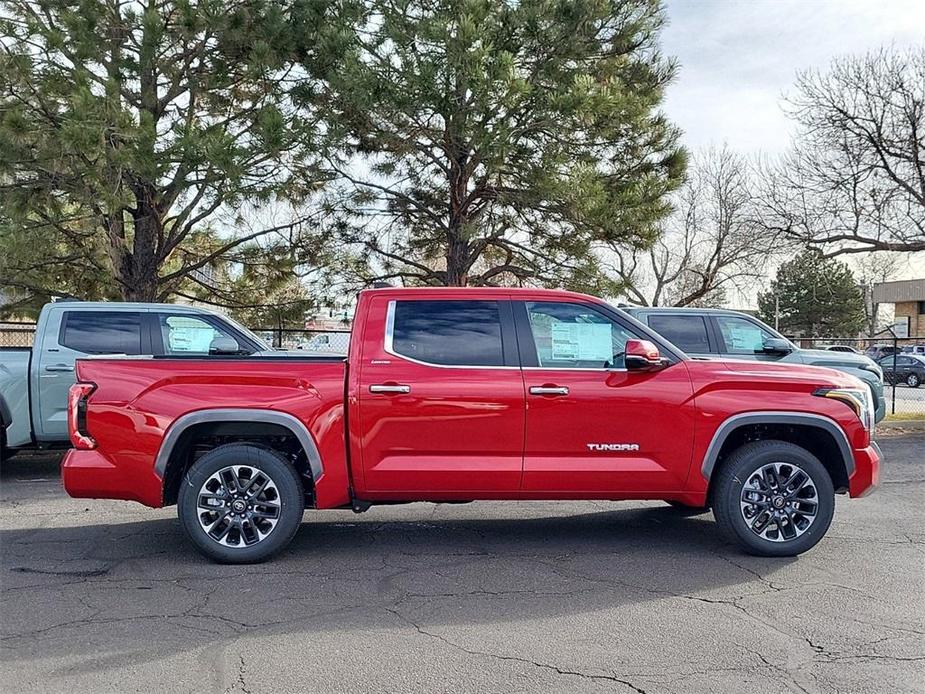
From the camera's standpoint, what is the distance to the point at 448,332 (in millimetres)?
5840

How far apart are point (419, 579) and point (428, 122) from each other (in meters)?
10.3

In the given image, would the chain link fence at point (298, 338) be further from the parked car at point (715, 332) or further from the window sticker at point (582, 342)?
the window sticker at point (582, 342)

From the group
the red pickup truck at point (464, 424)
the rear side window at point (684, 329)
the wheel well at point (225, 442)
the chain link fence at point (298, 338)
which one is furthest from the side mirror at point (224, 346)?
the chain link fence at point (298, 338)

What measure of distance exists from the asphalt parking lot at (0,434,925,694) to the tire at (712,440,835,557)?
0.54 ft

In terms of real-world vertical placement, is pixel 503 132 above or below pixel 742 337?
above

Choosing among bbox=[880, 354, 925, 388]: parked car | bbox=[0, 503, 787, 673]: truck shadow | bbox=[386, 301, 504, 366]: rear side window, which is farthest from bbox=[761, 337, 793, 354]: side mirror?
bbox=[880, 354, 925, 388]: parked car

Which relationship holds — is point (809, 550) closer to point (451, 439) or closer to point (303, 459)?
point (451, 439)

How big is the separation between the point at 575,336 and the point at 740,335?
6.07 m

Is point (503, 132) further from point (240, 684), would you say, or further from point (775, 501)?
point (240, 684)

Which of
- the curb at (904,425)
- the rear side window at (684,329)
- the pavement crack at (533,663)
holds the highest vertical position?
the rear side window at (684,329)

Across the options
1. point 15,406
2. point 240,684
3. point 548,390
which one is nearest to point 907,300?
point 548,390

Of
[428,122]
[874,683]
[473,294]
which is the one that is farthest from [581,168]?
[874,683]

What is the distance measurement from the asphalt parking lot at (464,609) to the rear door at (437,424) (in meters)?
0.62

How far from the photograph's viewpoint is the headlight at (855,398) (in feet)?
19.1
